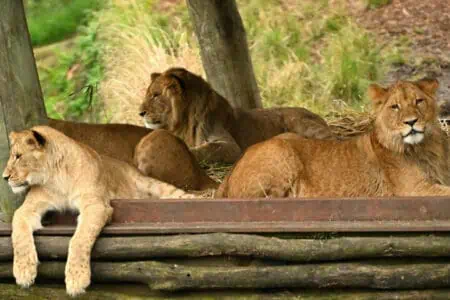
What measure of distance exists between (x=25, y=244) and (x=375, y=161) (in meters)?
2.26

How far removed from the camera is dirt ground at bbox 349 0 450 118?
1505 cm

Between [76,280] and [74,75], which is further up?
[76,280]

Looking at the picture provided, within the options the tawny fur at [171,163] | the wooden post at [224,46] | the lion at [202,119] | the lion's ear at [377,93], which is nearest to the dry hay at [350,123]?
the lion at [202,119]

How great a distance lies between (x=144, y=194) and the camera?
8461 mm

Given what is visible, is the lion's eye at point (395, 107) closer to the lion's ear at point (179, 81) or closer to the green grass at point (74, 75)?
the lion's ear at point (179, 81)

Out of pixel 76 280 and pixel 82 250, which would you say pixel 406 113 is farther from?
pixel 76 280

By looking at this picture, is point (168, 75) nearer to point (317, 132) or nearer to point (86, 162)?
point (317, 132)

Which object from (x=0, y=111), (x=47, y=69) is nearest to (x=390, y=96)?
(x=0, y=111)

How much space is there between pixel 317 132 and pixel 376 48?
16.7 ft

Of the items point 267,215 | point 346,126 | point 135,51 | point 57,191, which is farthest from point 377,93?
point 135,51

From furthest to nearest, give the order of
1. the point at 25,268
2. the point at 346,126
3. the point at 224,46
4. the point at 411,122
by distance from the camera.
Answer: the point at 346,126
the point at 224,46
the point at 411,122
the point at 25,268

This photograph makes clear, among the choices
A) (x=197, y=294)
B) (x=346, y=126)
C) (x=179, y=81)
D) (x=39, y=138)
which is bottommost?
(x=346, y=126)

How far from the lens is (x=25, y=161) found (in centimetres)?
762

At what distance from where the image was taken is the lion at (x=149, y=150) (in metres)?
9.08
